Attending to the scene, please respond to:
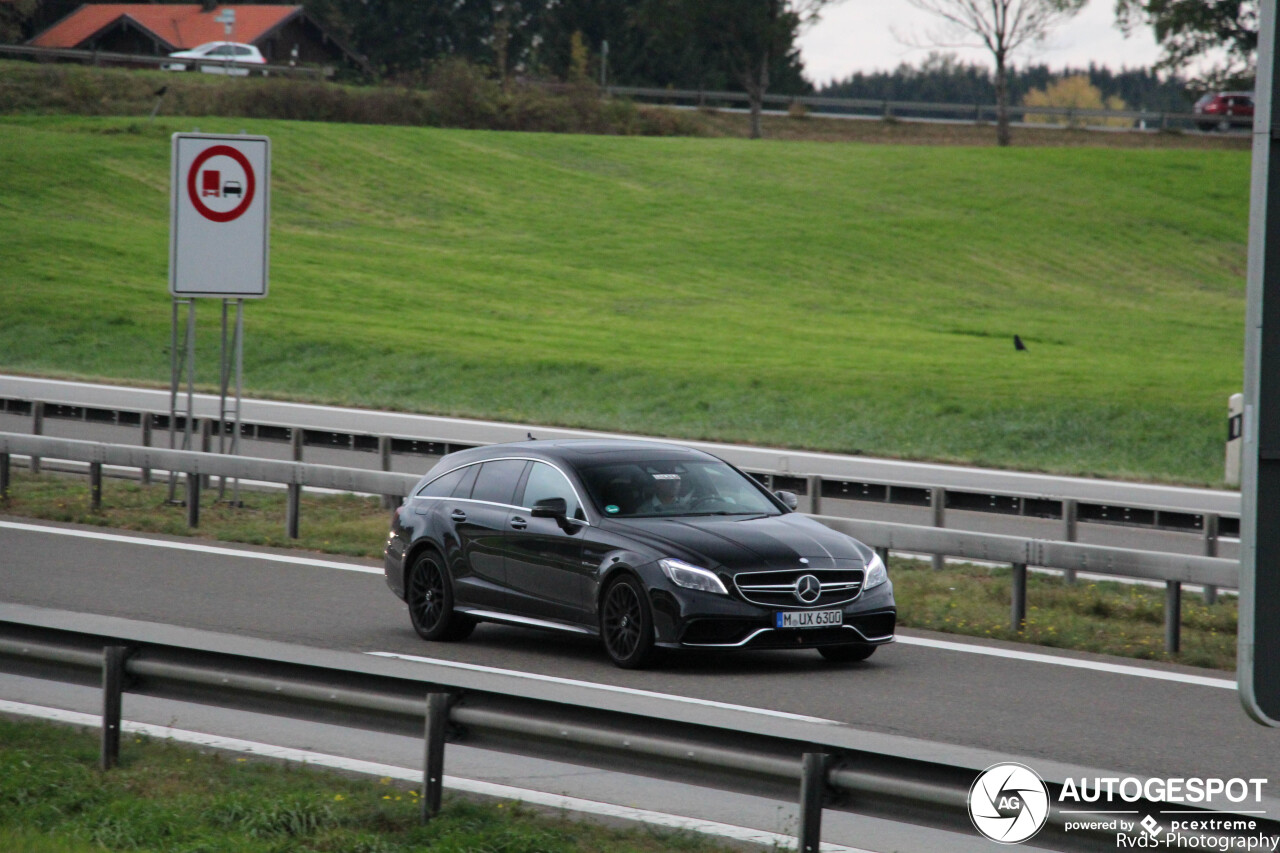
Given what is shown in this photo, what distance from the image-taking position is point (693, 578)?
10.6m

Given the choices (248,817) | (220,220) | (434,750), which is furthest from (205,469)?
(434,750)

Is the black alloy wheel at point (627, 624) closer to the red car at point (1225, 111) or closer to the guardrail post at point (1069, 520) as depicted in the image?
the guardrail post at point (1069, 520)

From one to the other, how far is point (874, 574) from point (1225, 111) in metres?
74.4

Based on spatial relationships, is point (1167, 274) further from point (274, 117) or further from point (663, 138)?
point (274, 117)

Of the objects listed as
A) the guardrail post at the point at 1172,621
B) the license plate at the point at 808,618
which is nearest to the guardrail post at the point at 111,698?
the license plate at the point at 808,618

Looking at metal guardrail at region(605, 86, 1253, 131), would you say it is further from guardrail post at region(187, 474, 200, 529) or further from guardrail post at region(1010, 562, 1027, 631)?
guardrail post at region(1010, 562, 1027, 631)

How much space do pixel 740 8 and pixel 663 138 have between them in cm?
1603

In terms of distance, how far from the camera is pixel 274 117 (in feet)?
210

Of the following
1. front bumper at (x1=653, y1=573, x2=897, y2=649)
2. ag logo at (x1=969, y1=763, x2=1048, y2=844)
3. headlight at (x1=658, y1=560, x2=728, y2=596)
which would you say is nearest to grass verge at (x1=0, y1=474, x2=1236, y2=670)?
front bumper at (x1=653, y1=573, x2=897, y2=649)

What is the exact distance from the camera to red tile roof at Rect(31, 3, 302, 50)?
9262 centimetres

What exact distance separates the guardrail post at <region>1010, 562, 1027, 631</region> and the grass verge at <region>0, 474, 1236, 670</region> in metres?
0.07

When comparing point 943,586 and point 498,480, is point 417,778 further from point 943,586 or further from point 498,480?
point 943,586

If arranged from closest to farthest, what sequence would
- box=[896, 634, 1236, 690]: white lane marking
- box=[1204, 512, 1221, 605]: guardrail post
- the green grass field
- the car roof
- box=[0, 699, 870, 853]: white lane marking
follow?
box=[0, 699, 870, 853]: white lane marking, box=[896, 634, 1236, 690]: white lane marking, the car roof, box=[1204, 512, 1221, 605]: guardrail post, the green grass field

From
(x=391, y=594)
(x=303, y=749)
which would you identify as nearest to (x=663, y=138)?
(x=391, y=594)
